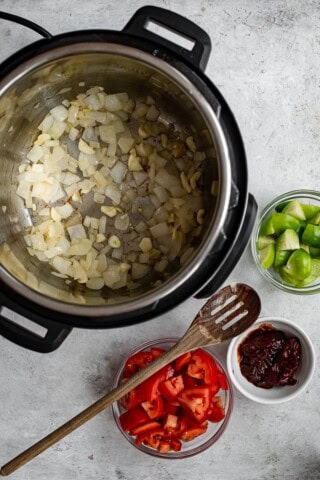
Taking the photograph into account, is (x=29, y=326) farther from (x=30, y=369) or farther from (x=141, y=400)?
(x=141, y=400)

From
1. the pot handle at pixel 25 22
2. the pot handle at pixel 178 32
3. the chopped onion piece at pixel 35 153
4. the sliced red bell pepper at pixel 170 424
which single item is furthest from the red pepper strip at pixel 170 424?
the pot handle at pixel 25 22

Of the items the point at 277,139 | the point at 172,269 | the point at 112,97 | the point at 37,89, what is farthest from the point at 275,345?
the point at 37,89

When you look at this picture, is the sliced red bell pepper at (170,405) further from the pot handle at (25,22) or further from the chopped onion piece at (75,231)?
the pot handle at (25,22)

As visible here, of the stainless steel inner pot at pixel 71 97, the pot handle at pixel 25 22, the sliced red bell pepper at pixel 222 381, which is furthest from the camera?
the sliced red bell pepper at pixel 222 381

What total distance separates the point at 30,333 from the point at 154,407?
14.6 inches

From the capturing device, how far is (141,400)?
63.7 inches

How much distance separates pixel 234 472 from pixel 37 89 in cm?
106

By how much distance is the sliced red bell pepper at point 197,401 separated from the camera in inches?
62.5

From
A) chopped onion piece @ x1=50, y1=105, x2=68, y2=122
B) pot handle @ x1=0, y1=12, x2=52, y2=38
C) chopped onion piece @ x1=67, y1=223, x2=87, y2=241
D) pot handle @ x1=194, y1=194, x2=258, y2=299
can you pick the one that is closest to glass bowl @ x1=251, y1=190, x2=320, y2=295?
pot handle @ x1=194, y1=194, x2=258, y2=299

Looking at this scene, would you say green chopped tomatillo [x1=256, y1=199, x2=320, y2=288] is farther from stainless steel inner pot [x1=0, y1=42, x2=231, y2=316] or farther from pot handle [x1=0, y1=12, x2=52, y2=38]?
pot handle [x1=0, y1=12, x2=52, y2=38]

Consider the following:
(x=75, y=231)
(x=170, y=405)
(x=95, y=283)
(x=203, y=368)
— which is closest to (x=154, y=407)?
(x=170, y=405)

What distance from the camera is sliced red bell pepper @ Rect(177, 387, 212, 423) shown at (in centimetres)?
159

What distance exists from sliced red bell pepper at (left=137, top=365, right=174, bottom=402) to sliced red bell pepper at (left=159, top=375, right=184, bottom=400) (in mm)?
11

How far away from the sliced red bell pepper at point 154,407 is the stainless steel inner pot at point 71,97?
274 millimetres
